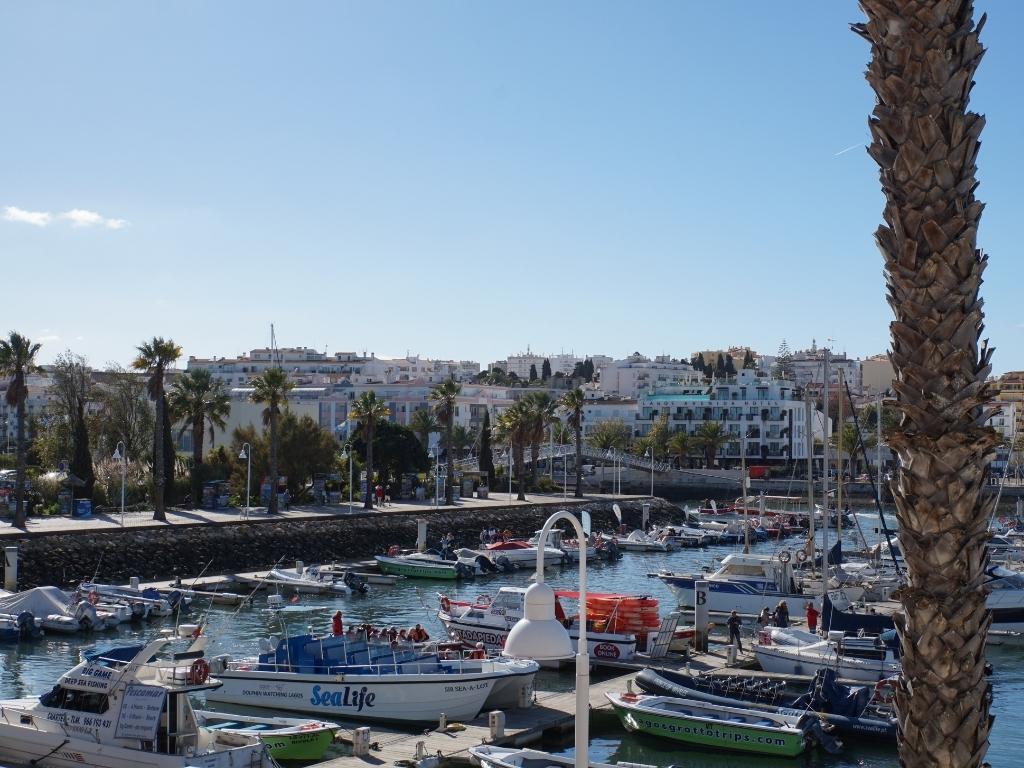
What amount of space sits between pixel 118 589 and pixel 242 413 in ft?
193

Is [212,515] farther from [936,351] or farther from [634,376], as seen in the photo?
[634,376]

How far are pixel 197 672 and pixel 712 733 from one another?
35.1ft

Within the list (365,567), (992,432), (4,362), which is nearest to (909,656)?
(992,432)

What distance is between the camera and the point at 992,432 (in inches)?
290

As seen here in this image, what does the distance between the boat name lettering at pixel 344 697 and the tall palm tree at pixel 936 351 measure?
19217 millimetres

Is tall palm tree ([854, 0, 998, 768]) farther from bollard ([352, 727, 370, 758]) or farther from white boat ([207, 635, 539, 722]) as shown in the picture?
white boat ([207, 635, 539, 722])

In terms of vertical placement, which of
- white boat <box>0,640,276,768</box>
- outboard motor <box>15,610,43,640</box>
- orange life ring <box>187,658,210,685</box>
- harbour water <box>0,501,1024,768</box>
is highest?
orange life ring <box>187,658,210,685</box>

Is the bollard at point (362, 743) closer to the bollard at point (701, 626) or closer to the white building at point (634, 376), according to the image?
the bollard at point (701, 626)

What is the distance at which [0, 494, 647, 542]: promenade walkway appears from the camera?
183 feet

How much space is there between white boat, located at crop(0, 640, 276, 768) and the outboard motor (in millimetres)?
16720

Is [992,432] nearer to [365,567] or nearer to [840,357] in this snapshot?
[365,567]

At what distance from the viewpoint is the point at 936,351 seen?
24.2 ft

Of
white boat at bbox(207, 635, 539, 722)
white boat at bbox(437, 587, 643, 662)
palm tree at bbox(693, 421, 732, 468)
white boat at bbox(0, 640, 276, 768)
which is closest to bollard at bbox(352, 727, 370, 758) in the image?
white boat at bbox(0, 640, 276, 768)

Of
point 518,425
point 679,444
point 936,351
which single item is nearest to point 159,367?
point 518,425
